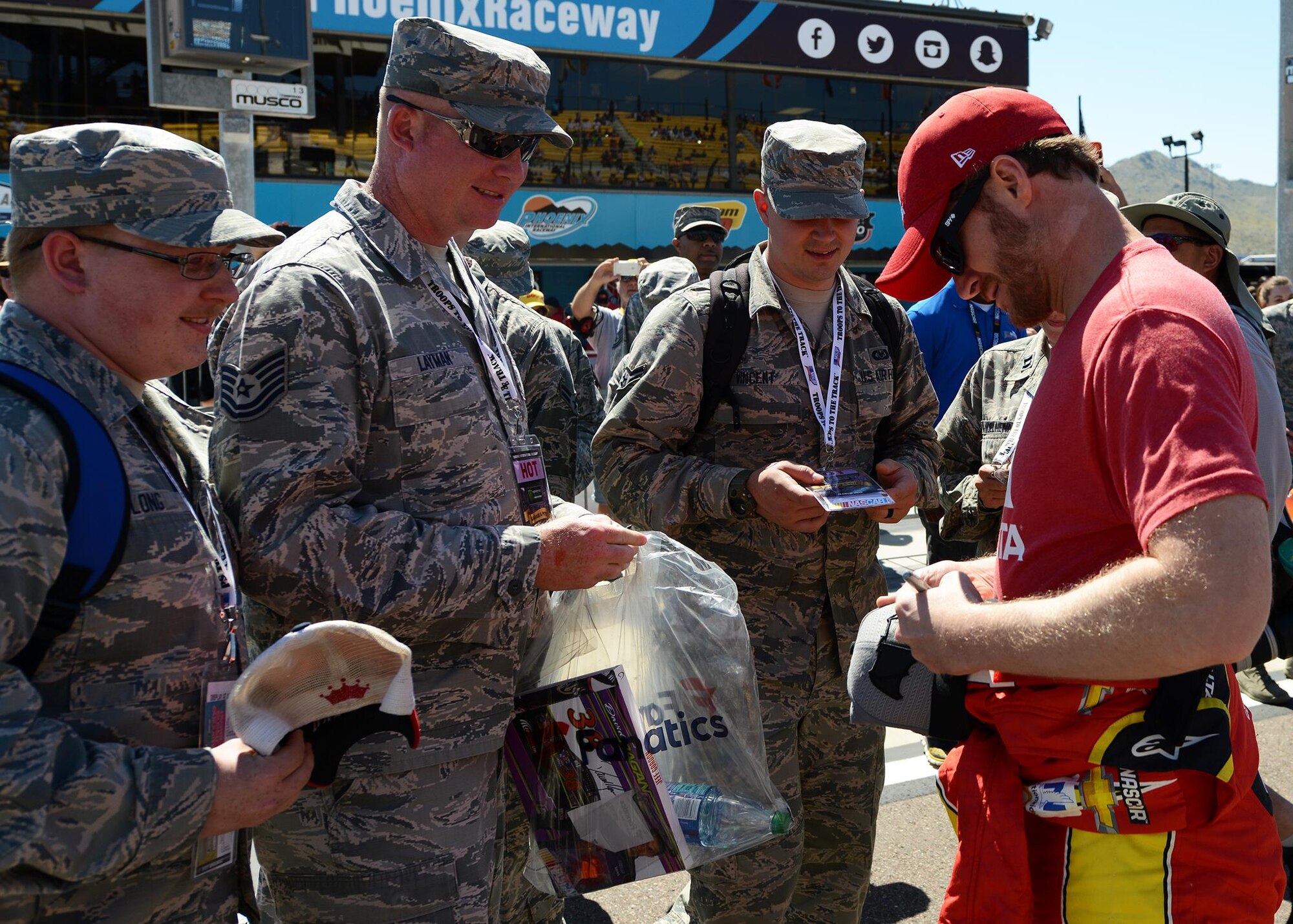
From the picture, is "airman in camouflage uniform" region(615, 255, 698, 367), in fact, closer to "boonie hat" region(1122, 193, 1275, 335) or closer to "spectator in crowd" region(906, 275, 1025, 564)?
"spectator in crowd" region(906, 275, 1025, 564)

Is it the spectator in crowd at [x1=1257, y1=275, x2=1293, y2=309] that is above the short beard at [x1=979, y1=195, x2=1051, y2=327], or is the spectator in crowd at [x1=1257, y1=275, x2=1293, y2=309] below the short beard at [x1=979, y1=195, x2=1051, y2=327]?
below

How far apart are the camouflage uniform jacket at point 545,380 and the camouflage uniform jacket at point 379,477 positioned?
2.14m

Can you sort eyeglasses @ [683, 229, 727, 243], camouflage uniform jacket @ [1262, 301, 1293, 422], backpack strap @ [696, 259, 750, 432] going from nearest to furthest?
backpack strap @ [696, 259, 750, 432] → camouflage uniform jacket @ [1262, 301, 1293, 422] → eyeglasses @ [683, 229, 727, 243]

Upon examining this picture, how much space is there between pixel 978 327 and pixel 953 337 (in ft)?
0.38

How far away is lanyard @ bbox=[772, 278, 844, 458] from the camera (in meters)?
3.18

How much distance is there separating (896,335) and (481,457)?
168cm

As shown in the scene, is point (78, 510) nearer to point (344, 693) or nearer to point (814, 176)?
point (344, 693)

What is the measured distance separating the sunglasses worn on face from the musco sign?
194 inches

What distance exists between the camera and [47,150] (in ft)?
5.71

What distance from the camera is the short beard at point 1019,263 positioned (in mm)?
1843

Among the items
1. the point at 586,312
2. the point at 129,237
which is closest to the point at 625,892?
the point at 129,237

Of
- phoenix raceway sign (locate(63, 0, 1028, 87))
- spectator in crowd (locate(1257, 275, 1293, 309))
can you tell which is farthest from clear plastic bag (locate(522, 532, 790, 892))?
phoenix raceway sign (locate(63, 0, 1028, 87))

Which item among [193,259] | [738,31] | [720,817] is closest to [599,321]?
[720,817]

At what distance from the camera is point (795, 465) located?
119 inches
